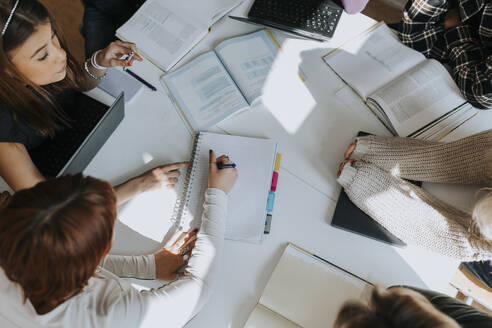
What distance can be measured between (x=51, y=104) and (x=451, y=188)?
3.83 feet

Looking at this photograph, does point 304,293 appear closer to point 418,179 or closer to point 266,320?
point 266,320

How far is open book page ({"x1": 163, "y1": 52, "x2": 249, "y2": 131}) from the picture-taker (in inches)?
41.9

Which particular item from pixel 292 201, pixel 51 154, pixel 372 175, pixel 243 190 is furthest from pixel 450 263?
pixel 51 154

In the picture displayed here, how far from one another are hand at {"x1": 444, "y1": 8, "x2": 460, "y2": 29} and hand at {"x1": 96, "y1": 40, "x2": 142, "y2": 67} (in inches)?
40.5

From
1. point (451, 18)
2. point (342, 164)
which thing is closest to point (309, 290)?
point (342, 164)

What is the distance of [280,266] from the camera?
3.05 feet

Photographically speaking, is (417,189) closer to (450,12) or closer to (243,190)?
(243,190)

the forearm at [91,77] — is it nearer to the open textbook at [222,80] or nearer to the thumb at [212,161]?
the open textbook at [222,80]

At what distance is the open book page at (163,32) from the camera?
1.12m

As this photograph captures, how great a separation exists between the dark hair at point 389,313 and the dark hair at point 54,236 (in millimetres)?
472

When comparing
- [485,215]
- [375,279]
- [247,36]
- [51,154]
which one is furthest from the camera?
[247,36]

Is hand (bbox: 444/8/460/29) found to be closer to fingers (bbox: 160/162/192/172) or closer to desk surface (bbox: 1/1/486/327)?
desk surface (bbox: 1/1/486/327)

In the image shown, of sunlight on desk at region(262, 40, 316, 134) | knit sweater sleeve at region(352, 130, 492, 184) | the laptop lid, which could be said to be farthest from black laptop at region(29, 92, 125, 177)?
knit sweater sleeve at region(352, 130, 492, 184)

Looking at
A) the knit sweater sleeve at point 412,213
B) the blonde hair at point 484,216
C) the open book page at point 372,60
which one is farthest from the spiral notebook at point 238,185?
the blonde hair at point 484,216
